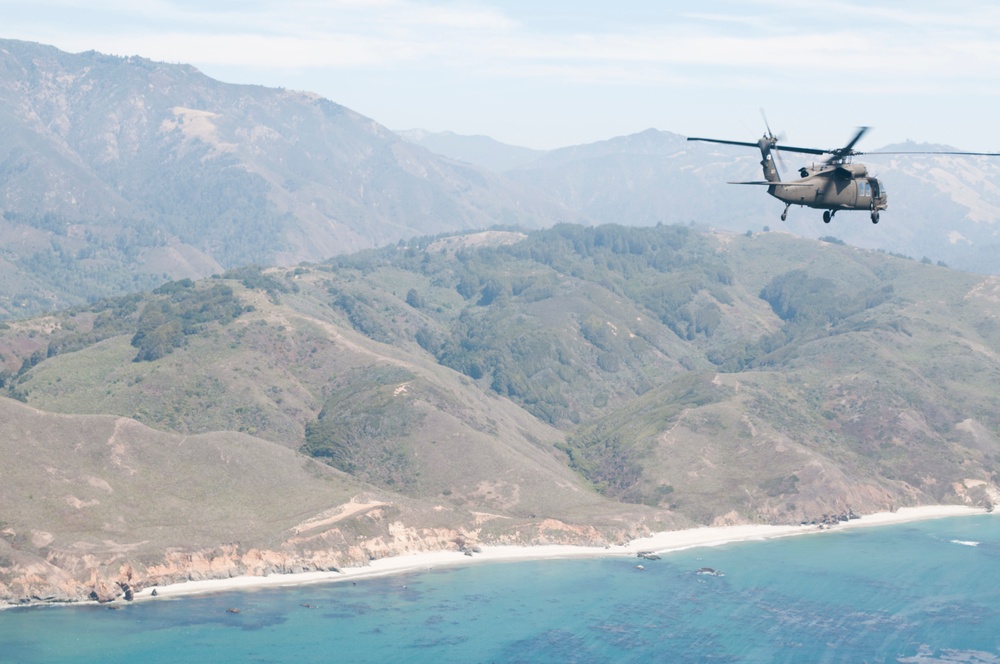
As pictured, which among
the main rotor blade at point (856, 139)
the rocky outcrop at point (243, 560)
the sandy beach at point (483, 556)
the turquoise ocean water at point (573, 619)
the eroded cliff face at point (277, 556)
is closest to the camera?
the main rotor blade at point (856, 139)

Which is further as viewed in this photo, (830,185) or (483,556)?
(483,556)

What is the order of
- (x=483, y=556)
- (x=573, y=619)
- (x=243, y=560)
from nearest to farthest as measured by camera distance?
(x=573, y=619)
(x=243, y=560)
(x=483, y=556)

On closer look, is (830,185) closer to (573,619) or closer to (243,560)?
(573,619)

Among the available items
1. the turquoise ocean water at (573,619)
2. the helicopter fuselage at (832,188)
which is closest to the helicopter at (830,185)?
the helicopter fuselage at (832,188)

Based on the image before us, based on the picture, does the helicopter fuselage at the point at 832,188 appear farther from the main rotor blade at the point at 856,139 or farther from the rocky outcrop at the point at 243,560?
the rocky outcrop at the point at 243,560

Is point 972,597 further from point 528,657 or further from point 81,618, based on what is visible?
point 81,618

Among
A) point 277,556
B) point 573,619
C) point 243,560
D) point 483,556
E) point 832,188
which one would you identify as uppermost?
point 832,188

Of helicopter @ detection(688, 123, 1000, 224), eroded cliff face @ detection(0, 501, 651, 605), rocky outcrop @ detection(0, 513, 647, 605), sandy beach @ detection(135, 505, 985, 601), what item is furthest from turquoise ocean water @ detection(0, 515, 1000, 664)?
helicopter @ detection(688, 123, 1000, 224)

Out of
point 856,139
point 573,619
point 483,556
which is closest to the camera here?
point 856,139

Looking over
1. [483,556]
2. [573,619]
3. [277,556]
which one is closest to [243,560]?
[277,556]

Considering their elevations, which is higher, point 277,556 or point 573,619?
point 573,619
